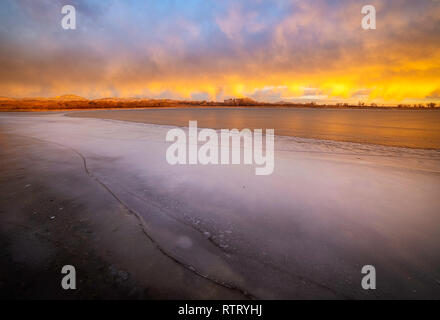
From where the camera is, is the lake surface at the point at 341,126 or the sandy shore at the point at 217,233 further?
the lake surface at the point at 341,126

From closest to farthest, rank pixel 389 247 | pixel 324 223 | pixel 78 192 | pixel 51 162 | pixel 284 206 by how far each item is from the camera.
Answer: pixel 389 247 → pixel 324 223 → pixel 284 206 → pixel 78 192 → pixel 51 162

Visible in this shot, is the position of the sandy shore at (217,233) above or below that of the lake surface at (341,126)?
below

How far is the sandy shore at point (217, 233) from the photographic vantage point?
2.45 metres

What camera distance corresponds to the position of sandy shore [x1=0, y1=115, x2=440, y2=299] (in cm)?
245

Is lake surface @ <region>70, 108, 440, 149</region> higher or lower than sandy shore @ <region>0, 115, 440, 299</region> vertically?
higher

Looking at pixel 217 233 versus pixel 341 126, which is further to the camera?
pixel 341 126

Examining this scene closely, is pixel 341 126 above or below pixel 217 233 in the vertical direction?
above

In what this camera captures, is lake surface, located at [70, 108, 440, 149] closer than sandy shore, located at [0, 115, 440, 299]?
No

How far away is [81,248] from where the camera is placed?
2.98 meters

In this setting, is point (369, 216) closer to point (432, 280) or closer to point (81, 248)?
point (432, 280)

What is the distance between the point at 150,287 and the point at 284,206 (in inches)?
125

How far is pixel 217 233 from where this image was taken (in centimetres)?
348
